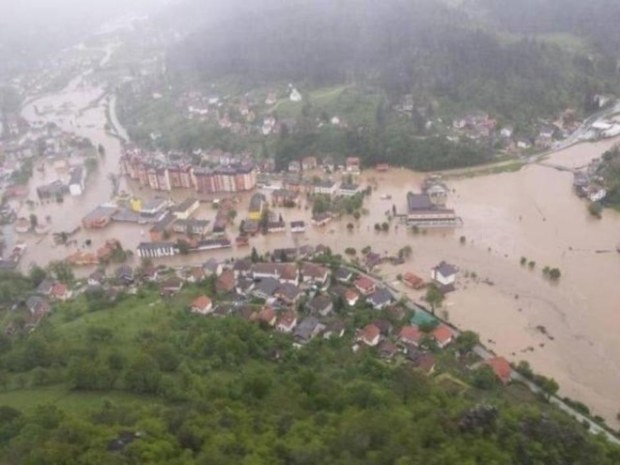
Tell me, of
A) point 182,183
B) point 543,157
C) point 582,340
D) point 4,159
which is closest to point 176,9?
point 4,159

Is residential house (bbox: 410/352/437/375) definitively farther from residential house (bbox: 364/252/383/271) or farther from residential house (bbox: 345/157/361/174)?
residential house (bbox: 345/157/361/174)

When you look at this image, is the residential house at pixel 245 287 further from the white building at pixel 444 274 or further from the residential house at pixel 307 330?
the white building at pixel 444 274

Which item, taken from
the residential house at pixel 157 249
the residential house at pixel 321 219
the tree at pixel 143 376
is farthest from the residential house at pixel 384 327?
the residential house at pixel 157 249

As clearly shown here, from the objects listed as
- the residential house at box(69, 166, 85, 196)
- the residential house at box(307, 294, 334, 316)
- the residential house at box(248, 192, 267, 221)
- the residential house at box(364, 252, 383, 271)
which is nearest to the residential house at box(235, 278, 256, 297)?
the residential house at box(307, 294, 334, 316)

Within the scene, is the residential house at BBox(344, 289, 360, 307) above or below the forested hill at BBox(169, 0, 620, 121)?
below

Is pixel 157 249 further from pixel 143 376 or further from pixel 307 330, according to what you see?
pixel 143 376

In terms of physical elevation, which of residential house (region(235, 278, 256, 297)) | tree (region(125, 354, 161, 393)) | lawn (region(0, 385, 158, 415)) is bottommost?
residential house (region(235, 278, 256, 297))

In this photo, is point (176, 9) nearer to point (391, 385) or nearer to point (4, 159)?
point (4, 159)
